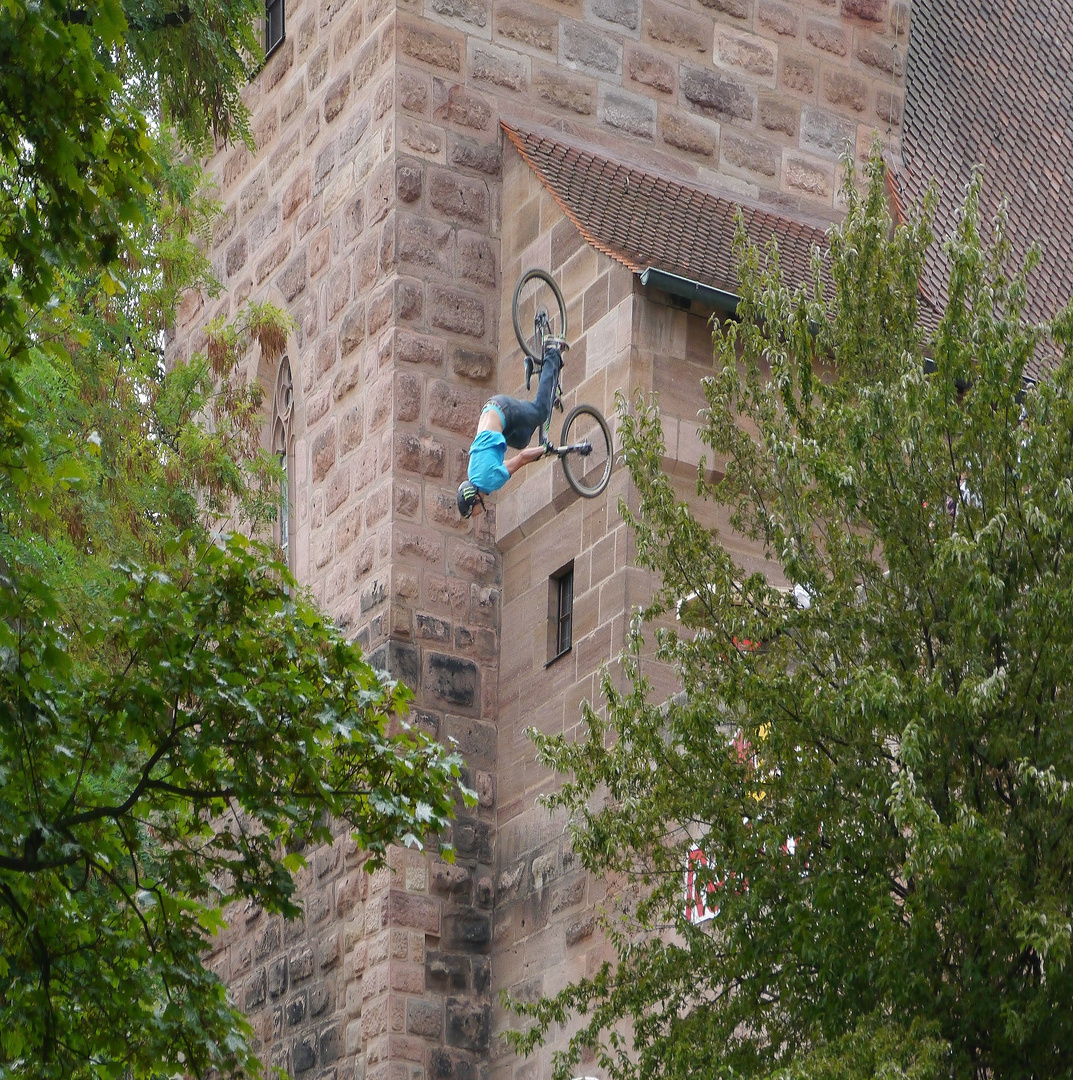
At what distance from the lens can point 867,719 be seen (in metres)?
11.2

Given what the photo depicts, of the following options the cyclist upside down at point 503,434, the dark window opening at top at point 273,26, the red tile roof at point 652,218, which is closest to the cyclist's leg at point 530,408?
the cyclist upside down at point 503,434

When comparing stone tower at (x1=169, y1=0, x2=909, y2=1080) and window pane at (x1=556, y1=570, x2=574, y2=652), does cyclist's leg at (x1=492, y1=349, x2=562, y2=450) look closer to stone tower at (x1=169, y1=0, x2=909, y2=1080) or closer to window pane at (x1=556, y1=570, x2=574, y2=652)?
stone tower at (x1=169, y1=0, x2=909, y2=1080)

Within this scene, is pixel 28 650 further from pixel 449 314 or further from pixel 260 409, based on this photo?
pixel 260 409

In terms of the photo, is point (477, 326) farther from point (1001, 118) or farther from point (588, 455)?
point (1001, 118)

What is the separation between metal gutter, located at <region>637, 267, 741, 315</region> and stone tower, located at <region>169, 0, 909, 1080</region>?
2cm

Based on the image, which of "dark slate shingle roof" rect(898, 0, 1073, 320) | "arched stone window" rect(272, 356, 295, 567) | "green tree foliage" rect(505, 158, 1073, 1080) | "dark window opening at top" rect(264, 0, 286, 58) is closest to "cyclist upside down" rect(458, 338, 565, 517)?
"arched stone window" rect(272, 356, 295, 567)

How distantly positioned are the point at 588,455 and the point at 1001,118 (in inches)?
341

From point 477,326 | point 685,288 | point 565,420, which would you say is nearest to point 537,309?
point 477,326

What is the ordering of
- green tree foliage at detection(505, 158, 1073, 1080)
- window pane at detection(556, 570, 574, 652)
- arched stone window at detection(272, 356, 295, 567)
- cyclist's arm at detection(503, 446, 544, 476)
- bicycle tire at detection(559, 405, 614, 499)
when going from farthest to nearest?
arched stone window at detection(272, 356, 295, 567) → window pane at detection(556, 570, 574, 652) → cyclist's arm at detection(503, 446, 544, 476) → bicycle tire at detection(559, 405, 614, 499) → green tree foliage at detection(505, 158, 1073, 1080)

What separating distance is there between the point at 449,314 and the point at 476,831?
416cm

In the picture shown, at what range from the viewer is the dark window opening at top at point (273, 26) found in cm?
2250

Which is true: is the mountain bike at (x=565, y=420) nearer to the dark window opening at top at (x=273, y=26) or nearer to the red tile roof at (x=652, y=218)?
the red tile roof at (x=652, y=218)

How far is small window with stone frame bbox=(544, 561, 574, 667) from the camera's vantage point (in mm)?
18641

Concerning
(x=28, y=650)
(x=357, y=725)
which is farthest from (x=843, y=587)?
(x=28, y=650)
